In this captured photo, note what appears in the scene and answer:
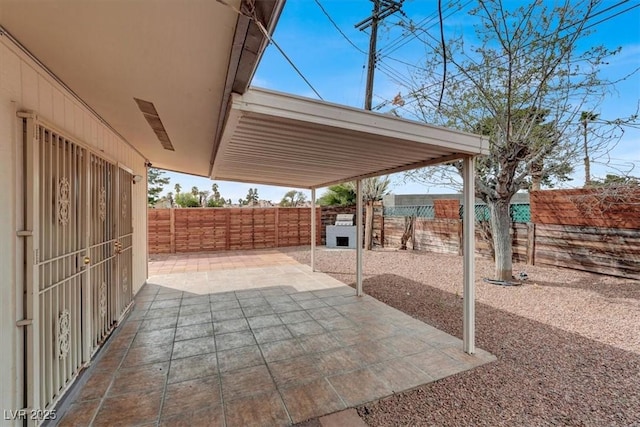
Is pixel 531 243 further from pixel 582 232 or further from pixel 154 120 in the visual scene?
pixel 154 120

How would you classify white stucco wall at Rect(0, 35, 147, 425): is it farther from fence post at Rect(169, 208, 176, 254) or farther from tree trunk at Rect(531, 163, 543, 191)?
fence post at Rect(169, 208, 176, 254)

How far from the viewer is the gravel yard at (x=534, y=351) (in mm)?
2148

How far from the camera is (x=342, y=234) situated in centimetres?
1152

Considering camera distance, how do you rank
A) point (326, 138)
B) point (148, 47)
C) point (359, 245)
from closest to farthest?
point (148, 47) → point (326, 138) → point (359, 245)

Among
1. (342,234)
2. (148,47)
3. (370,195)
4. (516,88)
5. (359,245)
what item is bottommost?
(342,234)

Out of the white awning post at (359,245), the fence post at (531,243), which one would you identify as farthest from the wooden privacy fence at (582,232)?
the white awning post at (359,245)

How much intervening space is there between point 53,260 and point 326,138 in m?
2.45

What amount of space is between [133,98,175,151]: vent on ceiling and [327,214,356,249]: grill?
26.5ft

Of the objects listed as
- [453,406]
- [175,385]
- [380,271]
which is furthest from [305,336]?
[380,271]

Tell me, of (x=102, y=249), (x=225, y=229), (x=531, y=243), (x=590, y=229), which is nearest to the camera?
(x=102, y=249)

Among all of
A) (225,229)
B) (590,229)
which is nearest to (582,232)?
(590,229)

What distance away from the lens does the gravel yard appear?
215 centimetres

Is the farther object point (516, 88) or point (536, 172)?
point (536, 172)

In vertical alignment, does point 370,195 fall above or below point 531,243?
above
